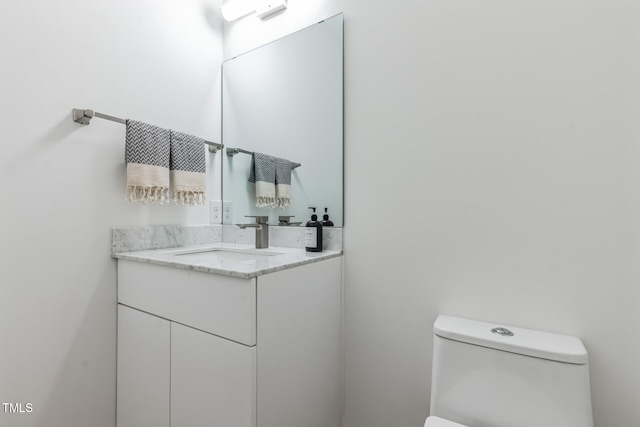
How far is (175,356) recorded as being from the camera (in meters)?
1.06

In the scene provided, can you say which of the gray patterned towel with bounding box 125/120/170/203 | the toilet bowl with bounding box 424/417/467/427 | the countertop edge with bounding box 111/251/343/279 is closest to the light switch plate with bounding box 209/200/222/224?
the gray patterned towel with bounding box 125/120/170/203

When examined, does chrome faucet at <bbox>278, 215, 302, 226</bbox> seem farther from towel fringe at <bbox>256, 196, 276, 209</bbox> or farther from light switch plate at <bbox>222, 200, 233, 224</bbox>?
light switch plate at <bbox>222, 200, 233, 224</bbox>

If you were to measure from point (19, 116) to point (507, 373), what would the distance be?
1.75 metres

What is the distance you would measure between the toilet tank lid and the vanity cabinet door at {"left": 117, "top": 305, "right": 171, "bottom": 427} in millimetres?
971

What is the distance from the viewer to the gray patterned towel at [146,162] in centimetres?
123

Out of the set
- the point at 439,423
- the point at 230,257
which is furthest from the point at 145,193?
the point at 439,423

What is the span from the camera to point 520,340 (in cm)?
88

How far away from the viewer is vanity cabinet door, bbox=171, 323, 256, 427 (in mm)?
885

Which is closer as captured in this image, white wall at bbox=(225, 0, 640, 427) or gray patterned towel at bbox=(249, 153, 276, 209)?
white wall at bbox=(225, 0, 640, 427)

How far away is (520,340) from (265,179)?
124 centimetres

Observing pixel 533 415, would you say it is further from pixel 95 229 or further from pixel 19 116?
pixel 19 116

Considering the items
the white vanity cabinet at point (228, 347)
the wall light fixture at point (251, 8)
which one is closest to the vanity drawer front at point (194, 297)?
the white vanity cabinet at point (228, 347)

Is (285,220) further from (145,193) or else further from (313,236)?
(145,193)

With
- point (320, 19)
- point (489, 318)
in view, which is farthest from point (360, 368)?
point (320, 19)
